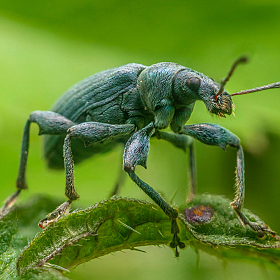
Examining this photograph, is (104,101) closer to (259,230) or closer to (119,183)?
(119,183)

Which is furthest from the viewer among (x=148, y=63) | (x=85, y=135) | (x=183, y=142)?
(x=148, y=63)

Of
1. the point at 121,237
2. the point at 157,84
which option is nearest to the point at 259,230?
the point at 121,237

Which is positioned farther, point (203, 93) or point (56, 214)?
point (203, 93)

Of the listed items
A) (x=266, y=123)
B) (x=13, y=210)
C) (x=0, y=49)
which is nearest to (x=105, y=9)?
(x=0, y=49)

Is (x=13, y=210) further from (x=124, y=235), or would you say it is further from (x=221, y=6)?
Result: (x=221, y=6)

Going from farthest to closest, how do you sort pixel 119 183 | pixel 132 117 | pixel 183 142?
pixel 119 183
pixel 183 142
pixel 132 117

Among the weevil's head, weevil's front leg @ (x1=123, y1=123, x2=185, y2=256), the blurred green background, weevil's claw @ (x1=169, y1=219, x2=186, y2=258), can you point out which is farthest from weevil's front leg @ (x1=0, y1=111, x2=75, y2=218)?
weevil's claw @ (x1=169, y1=219, x2=186, y2=258)
